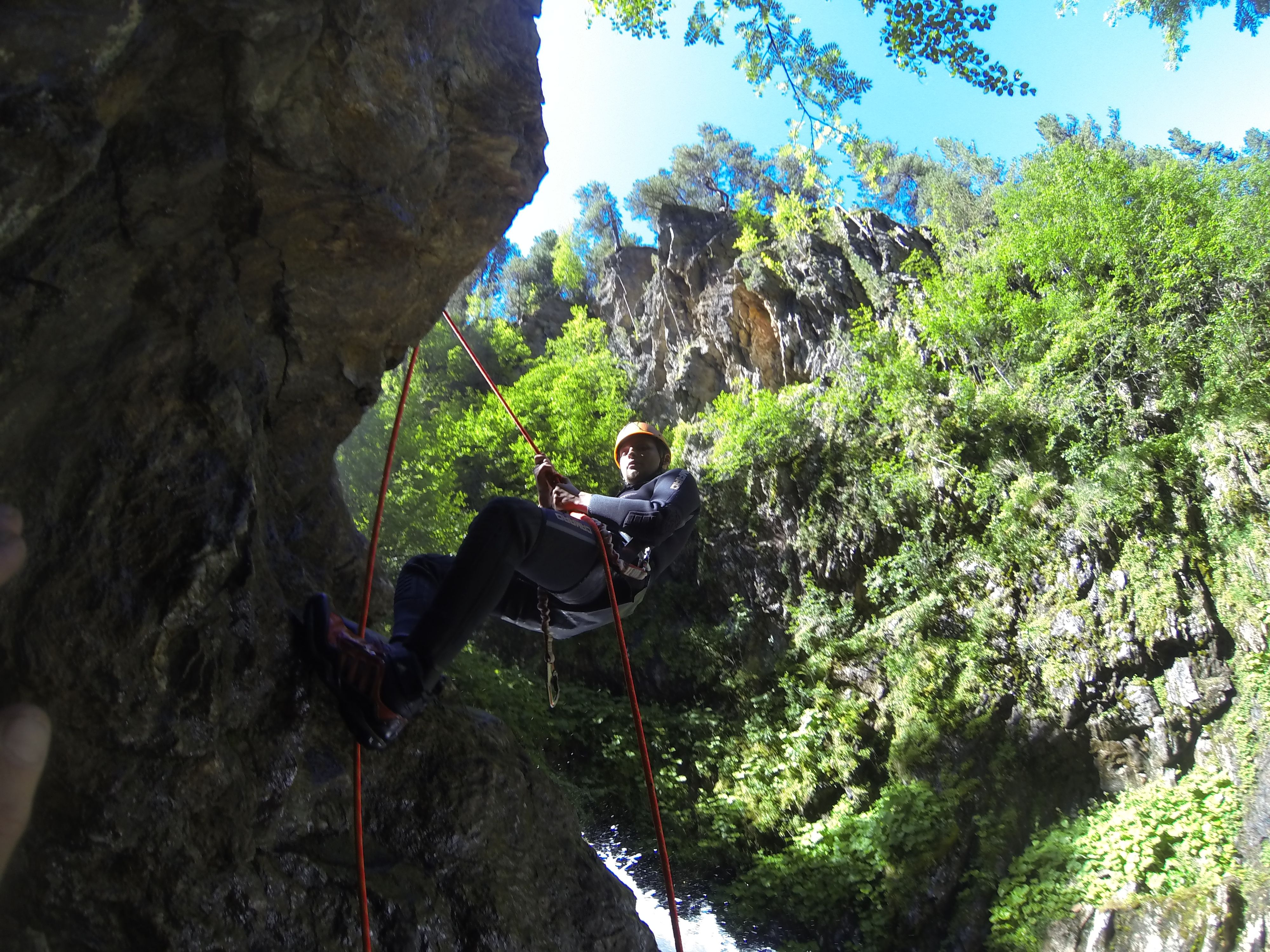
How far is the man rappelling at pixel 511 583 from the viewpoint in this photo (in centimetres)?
243

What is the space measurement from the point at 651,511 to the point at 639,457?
27.6 inches

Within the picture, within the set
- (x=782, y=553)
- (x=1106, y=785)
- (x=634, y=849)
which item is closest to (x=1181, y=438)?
(x=1106, y=785)

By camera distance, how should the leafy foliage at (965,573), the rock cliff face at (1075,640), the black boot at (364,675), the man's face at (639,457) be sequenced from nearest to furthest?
the black boot at (364,675) < the man's face at (639,457) < the rock cliff face at (1075,640) < the leafy foliage at (965,573)

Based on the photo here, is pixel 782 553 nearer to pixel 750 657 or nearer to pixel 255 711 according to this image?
pixel 750 657

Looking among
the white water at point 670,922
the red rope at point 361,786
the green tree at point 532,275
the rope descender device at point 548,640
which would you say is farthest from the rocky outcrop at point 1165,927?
the green tree at point 532,275

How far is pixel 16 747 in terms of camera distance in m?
1.82

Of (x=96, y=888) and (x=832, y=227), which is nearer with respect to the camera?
(x=96, y=888)

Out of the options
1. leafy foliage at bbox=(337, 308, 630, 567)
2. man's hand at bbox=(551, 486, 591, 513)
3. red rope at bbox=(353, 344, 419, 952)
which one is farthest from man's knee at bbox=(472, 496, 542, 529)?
leafy foliage at bbox=(337, 308, 630, 567)

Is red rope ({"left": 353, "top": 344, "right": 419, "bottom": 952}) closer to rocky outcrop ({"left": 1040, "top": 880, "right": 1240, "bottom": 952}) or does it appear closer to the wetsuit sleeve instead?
the wetsuit sleeve

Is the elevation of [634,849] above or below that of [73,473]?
above

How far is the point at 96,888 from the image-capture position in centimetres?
198

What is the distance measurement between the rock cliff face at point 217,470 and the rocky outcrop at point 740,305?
12.1m

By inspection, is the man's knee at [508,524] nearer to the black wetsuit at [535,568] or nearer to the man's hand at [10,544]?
the black wetsuit at [535,568]

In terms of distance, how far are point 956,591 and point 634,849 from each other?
5.19 meters
